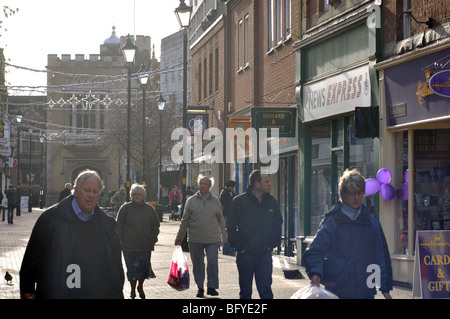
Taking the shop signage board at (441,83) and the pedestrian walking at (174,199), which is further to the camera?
the pedestrian walking at (174,199)

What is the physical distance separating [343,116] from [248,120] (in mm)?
7173

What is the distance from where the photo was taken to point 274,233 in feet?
35.1

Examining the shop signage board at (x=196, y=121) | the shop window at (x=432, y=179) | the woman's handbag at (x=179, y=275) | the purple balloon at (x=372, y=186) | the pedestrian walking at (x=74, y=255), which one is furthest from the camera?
the shop signage board at (x=196, y=121)

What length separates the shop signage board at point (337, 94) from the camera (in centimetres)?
1700

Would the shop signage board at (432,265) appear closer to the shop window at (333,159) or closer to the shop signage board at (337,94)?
the shop window at (333,159)

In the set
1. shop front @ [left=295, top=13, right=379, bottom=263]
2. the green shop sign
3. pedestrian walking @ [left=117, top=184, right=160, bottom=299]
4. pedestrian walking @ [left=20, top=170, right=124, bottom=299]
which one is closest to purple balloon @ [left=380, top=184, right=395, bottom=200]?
shop front @ [left=295, top=13, right=379, bottom=263]

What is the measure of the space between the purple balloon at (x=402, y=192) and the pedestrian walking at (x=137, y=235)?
15.3 feet

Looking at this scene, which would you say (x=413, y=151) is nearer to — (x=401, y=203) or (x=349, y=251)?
(x=401, y=203)

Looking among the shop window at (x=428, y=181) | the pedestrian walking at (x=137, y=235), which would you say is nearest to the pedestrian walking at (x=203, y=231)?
the pedestrian walking at (x=137, y=235)

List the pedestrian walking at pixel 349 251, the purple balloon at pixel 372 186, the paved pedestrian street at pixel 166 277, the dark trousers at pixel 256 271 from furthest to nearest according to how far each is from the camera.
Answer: the purple balloon at pixel 372 186, the paved pedestrian street at pixel 166 277, the dark trousers at pixel 256 271, the pedestrian walking at pixel 349 251

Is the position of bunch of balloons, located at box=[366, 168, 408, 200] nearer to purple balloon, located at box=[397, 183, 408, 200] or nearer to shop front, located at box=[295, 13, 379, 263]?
purple balloon, located at box=[397, 183, 408, 200]

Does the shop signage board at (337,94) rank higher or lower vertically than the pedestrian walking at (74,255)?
higher

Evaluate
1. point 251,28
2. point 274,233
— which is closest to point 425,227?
point 274,233
